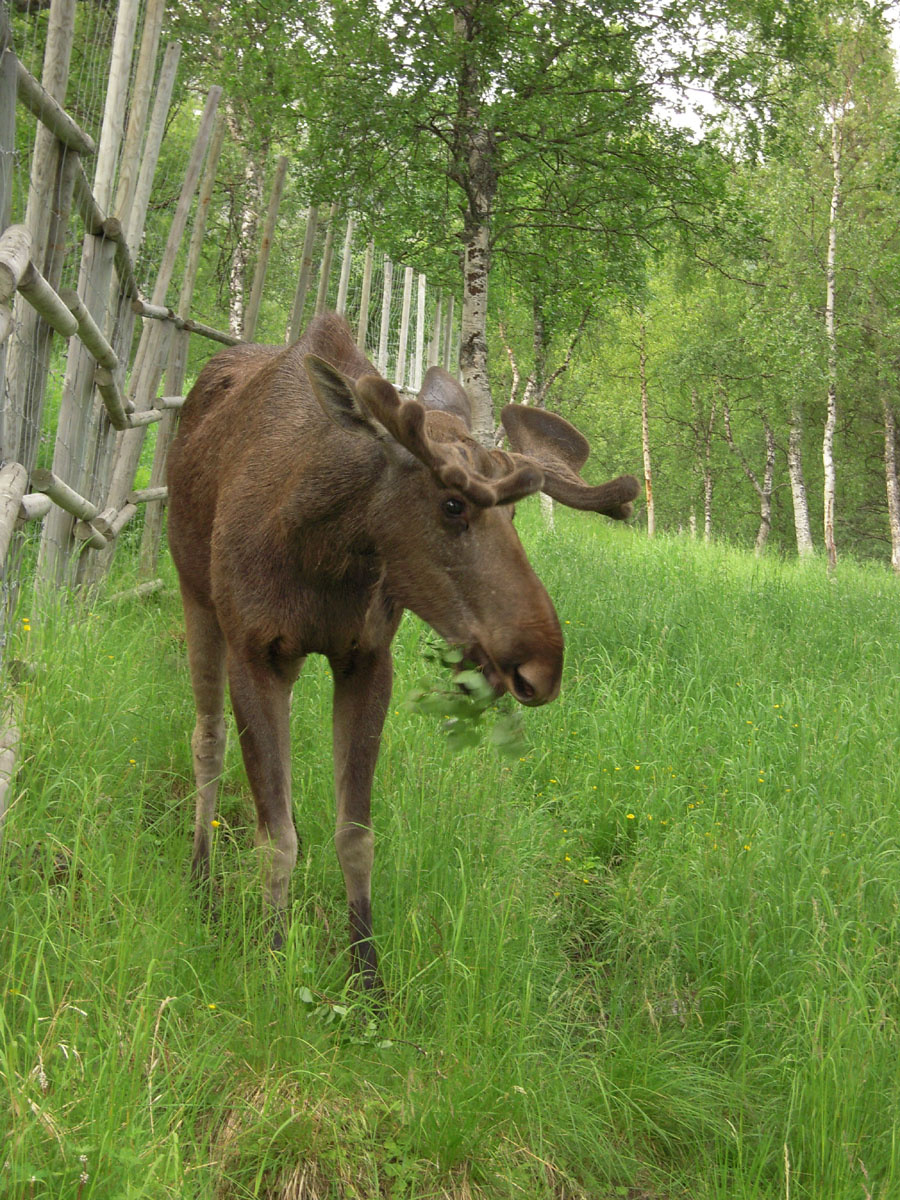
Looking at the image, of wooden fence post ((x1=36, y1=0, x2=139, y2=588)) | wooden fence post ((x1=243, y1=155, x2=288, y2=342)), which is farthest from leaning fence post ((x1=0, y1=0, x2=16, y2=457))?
wooden fence post ((x1=243, y1=155, x2=288, y2=342))

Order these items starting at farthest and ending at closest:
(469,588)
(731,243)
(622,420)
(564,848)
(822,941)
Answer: (622,420) → (731,243) → (564,848) → (822,941) → (469,588)

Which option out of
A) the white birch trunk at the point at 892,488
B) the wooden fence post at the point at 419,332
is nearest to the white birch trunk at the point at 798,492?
the white birch trunk at the point at 892,488

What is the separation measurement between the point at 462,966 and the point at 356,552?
4.36 feet

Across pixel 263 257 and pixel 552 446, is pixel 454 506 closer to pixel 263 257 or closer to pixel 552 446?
pixel 552 446

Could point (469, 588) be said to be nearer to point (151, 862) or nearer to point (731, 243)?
point (151, 862)

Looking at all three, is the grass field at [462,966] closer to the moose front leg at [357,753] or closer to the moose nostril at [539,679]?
the moose front leg at [357,753]

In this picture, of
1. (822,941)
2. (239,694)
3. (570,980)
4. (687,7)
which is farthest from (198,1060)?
(687,7)

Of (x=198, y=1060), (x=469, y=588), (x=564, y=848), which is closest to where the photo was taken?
(x=198, y=1060)

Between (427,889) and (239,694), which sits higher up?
(239,694)

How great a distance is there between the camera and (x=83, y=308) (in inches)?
202

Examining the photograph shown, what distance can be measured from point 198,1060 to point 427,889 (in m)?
1.31

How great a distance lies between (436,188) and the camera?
11234mm

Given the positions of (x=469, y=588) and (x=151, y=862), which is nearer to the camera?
(x=469, y=588)

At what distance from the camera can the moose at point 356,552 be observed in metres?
2.87
